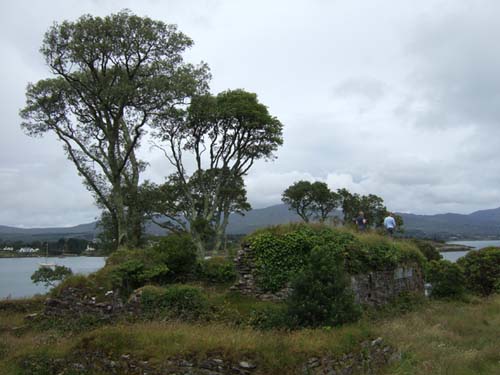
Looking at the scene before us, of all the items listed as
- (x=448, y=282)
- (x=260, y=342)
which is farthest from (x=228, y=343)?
(x=448, y=282)

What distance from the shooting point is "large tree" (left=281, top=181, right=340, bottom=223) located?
1890 inches

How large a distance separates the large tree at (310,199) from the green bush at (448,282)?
27512 millimetres

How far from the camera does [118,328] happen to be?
10.5 meters

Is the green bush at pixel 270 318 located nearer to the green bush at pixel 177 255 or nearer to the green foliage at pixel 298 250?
the green foliage at pixel 298 250

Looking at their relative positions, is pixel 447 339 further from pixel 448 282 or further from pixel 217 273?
pixel 448 282

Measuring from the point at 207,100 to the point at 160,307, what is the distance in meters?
18.8

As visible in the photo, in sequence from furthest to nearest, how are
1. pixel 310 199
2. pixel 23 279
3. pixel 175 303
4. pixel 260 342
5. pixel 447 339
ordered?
pixel 23 279, pixel 310 199, pixel 175 303, pixel 447 339, pixel 260 342

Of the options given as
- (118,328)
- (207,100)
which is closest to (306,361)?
(118,328)

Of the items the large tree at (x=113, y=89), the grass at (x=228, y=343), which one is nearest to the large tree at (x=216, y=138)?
the large tree at (x=113, y=89)

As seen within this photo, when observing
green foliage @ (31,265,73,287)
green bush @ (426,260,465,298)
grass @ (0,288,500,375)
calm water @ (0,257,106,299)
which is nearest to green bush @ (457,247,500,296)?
green bush @ (426,260,465,298)

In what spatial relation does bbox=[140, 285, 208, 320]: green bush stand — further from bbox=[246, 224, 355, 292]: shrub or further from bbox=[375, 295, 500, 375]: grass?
bbox=[375, 295, 500, 375]: grass

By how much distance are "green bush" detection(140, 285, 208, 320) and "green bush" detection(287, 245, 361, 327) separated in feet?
10.3

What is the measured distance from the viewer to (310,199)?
48656 mm

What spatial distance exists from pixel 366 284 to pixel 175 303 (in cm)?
728
